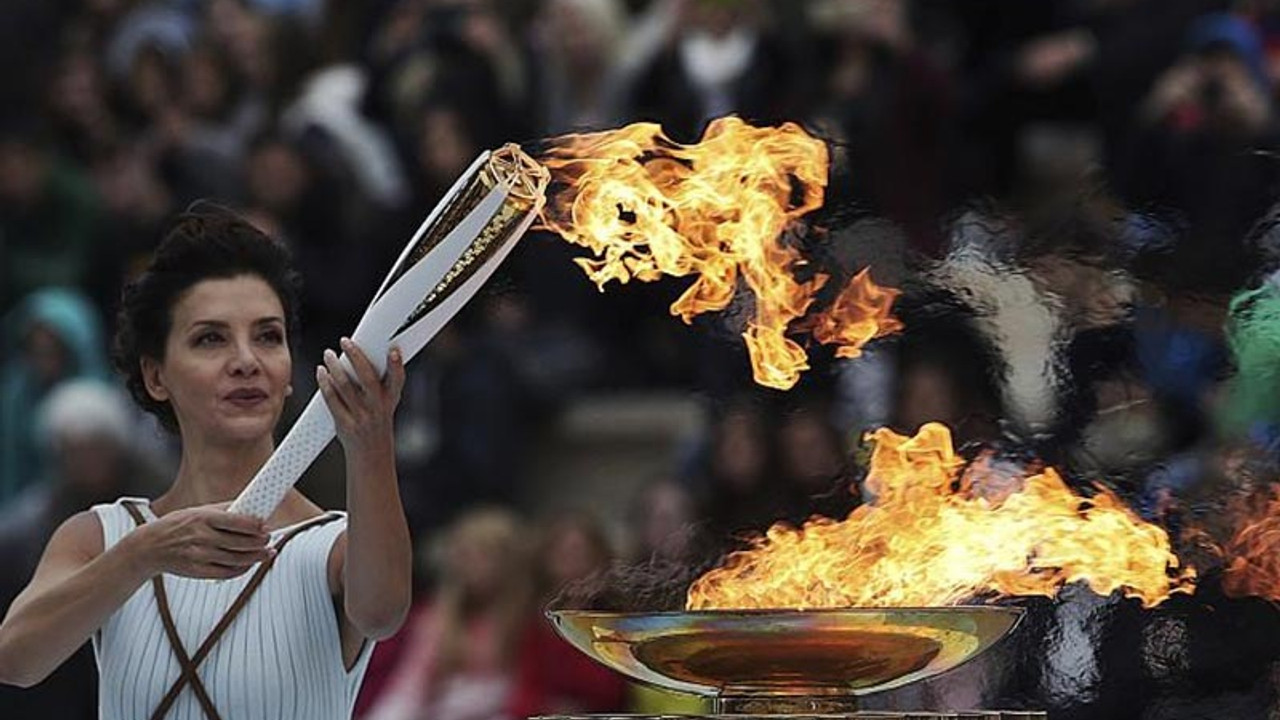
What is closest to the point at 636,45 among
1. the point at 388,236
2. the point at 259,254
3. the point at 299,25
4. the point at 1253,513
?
the point at 388,236

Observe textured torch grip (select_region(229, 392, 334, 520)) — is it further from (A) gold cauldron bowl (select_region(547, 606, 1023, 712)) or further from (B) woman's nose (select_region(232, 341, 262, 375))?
(A) gold cauldron bowl (select_region(547, 606, 1023, 712))

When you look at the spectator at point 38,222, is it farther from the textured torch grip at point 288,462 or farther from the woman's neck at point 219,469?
the textured torch grip at point 288,462

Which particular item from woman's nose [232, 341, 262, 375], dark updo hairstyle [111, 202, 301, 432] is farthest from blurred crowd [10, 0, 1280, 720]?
woman's nose [232, 341, 262, 375]

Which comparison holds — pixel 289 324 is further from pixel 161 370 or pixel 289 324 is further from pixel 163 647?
pixel 163 647

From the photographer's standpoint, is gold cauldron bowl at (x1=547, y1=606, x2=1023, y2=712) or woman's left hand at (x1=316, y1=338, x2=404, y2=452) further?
gold cauldron bowl at (x1=547, y1=606, x2=1023, y2=712)

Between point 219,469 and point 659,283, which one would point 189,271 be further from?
point 659,283

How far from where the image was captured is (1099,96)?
9.28 metres

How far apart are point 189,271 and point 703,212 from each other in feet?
2.78

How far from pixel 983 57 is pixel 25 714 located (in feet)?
11.4

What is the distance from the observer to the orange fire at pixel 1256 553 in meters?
5.77

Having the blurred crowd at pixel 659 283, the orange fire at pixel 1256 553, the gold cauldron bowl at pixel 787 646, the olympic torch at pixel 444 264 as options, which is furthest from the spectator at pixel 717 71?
the olympic torch at pixel 444 264

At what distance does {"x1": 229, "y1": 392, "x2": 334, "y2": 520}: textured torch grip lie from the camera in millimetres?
4578

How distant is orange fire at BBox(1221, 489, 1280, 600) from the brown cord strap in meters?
1.79

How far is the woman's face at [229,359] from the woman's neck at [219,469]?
0.07 ft
